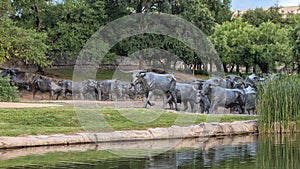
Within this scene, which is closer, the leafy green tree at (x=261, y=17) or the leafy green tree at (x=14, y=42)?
the leafy green tree at (x=14, y=42)

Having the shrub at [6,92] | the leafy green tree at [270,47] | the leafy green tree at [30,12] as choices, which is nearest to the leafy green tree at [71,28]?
the leafy green tree at [30,12]

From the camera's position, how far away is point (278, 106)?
20516mm

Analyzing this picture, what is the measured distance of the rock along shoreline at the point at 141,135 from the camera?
1593 centimetres

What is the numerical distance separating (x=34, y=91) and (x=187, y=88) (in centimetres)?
1386

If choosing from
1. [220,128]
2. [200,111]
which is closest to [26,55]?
[200,111]

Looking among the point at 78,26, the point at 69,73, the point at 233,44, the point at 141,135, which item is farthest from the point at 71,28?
the point at 141,135

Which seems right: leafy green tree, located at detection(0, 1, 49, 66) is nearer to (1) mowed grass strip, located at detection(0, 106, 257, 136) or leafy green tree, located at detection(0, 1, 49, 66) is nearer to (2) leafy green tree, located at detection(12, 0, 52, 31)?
(2) leafy green tree, located at detection(12, 0, 52, 31)

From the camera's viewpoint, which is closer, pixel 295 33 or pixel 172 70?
pixel 295 33

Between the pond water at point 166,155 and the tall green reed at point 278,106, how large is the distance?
7.58 ft

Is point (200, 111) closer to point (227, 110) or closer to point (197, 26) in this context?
point (227, 110)

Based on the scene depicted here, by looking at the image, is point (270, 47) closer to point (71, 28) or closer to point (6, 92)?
point (71, 28)

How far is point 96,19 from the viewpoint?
145ft

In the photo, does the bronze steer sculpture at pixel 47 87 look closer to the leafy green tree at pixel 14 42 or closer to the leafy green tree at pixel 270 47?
the leafy green tree at pixel 14 42

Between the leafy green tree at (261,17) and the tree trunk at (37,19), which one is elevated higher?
the leafy green tree at (261,17)
